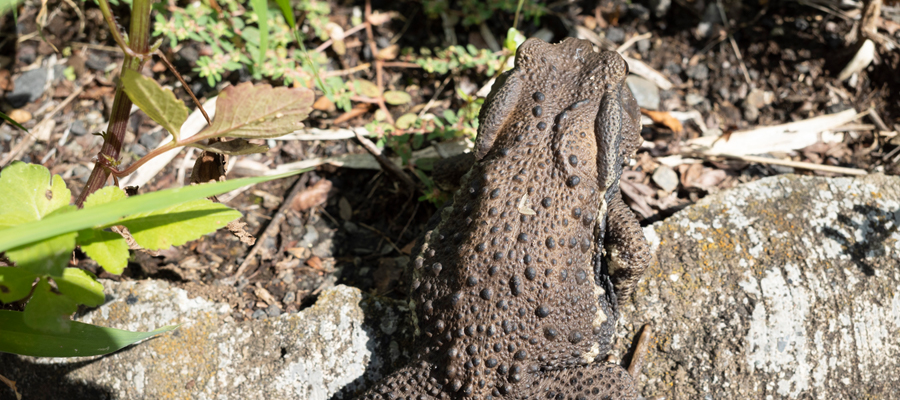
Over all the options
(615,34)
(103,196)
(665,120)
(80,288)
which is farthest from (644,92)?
(80,288)

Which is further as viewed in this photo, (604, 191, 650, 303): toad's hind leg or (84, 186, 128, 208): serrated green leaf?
(604, 191, 650, 303): toad's hind leg

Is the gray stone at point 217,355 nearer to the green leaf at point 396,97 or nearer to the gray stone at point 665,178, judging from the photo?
the green leaf at point 396,97

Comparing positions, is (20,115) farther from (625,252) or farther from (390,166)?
(625,252)

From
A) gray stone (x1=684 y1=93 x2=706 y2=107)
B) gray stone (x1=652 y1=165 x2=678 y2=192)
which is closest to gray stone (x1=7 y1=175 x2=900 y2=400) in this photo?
gray stone (x1=652 y1=165 x2=678 y2=192)

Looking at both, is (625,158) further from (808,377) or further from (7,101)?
(7,101)

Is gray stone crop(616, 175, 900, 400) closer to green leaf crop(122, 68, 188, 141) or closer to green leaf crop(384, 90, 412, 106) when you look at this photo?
green leaf crop(384, 90, 412, 106)

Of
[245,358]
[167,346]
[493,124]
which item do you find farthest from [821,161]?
[167,346]
